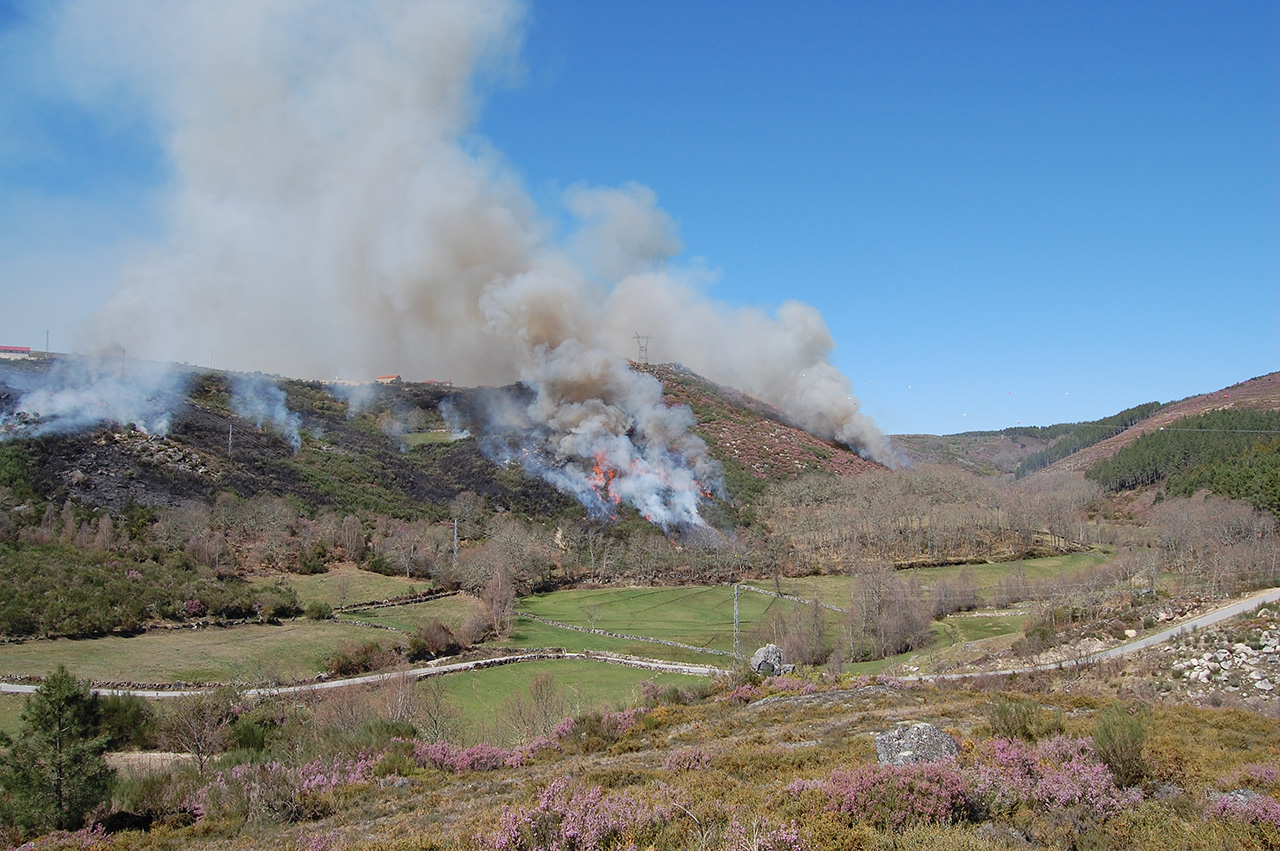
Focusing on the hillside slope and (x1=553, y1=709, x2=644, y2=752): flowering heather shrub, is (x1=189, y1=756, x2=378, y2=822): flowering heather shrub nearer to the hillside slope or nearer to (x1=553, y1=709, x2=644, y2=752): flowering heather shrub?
(x1=553, y1=709, x2=644, y2=752): flowering heather shrub

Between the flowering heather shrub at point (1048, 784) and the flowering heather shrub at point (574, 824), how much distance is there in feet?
14.5

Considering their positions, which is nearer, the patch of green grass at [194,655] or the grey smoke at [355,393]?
the patch of green grass at [194,655]

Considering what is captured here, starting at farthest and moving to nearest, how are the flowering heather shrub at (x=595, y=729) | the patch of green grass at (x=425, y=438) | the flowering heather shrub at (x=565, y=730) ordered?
the patch of green grass at (x=425, y=438) → the flowering heather shrub at (x=565, y=730) → the flowering heather shrub at (x=595, y=729)

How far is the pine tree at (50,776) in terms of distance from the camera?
1456 cm

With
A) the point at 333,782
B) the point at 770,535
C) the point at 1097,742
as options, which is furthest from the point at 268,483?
the point at 1097,742

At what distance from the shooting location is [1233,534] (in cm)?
6462

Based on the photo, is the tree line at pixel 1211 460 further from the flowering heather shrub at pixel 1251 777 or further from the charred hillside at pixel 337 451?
the flowering heather shrub at pixel 1251 777

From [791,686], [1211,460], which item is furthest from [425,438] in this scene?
[1211,460]

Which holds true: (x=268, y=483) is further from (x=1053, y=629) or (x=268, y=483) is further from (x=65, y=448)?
(x=1053, y=629)

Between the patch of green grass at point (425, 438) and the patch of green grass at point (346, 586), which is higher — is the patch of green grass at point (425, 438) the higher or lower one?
the higher one

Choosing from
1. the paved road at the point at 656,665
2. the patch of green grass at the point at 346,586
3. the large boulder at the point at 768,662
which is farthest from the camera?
the patch of green grass at the point at 346,586

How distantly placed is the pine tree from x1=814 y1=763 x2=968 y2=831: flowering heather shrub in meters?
15.0

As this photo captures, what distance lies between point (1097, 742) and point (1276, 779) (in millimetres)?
2077

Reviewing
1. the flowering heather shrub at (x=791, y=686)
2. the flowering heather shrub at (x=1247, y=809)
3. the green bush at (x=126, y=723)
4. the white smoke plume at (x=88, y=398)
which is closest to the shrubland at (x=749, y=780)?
the flowering heather shrub at (x=1247, y=809)
